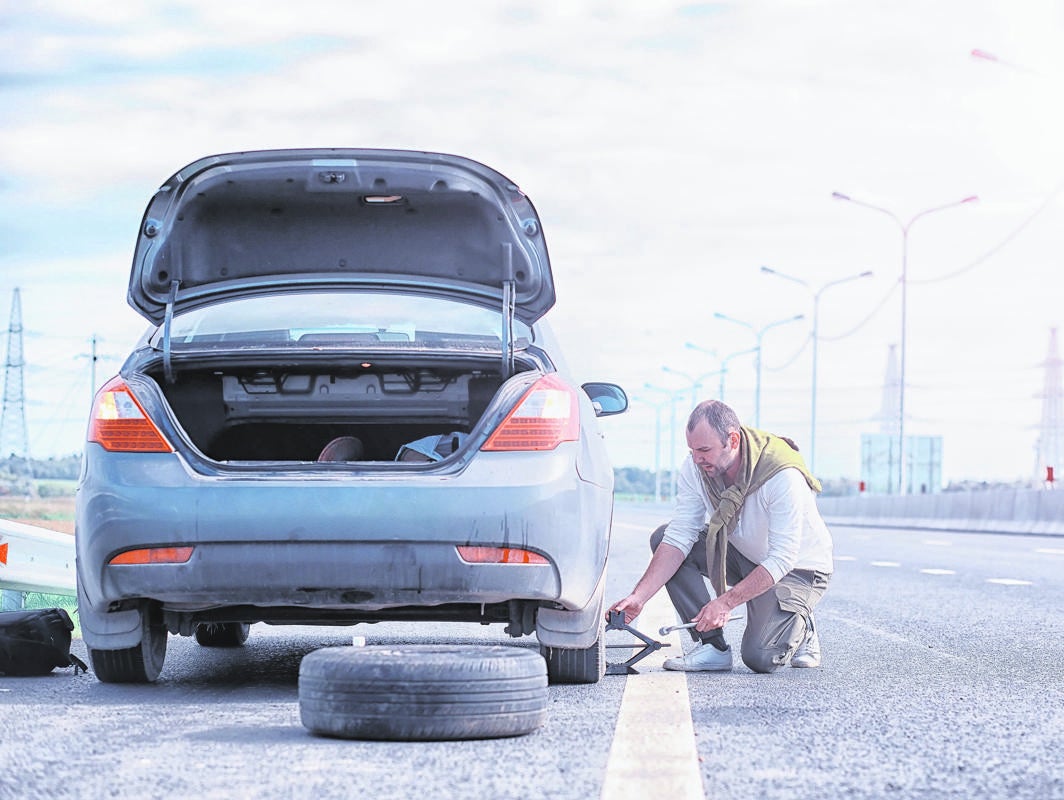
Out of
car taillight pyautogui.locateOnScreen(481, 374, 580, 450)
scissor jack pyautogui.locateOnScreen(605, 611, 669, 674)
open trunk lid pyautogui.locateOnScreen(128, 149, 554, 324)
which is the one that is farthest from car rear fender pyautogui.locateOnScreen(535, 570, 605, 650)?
open trunk lid pyautogui.locateOnScreen(128, 149, 554, 324)

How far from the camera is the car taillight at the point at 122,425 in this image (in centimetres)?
542

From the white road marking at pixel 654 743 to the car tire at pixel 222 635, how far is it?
6.49 ft

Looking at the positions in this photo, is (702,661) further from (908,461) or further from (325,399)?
(908,461)

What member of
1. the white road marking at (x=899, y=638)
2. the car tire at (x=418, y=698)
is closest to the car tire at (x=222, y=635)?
the car tire at (x=418, y=698)

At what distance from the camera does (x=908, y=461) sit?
63.1m

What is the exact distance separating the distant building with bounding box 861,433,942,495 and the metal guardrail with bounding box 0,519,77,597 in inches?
2176

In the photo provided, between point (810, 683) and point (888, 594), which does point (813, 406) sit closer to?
point (888, 594)

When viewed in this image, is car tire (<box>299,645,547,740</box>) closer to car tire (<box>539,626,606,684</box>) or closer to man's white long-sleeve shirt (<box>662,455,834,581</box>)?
car tire (<box>539,626,606,684</box>)

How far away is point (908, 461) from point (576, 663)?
58.9m

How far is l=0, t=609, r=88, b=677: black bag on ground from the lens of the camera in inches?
245

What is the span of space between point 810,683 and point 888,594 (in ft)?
19.6

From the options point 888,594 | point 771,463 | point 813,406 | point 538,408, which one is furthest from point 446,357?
point 813,406

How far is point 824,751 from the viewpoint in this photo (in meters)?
4.35

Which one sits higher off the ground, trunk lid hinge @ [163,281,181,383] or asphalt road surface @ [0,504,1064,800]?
trunk lid hinge @ [163,281,181,383]
